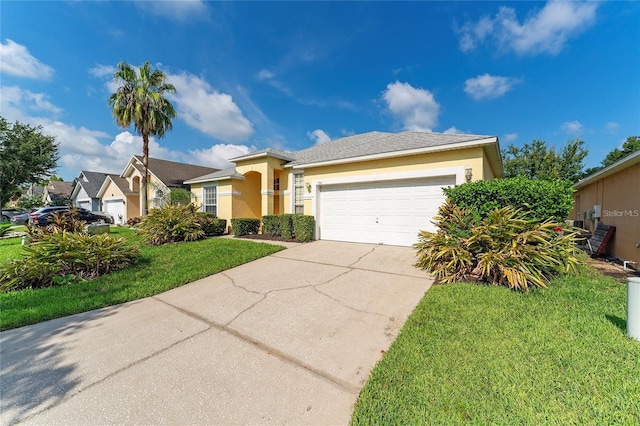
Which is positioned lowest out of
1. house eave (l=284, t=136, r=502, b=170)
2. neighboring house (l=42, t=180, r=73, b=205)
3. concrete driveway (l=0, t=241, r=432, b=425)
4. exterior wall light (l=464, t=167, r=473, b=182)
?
concrete driveway (l=0, t=241, r=432, b=425)

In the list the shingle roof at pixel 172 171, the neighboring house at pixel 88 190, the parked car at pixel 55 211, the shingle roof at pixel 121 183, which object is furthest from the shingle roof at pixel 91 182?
the shingle roof at pixel 172 171

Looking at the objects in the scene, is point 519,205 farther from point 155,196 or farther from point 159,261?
point 155,196

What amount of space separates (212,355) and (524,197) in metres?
6.80

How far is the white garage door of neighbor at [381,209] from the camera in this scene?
8.02 m

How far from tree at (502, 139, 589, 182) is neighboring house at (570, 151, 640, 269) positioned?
1450 cm

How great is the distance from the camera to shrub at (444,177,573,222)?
211 inches

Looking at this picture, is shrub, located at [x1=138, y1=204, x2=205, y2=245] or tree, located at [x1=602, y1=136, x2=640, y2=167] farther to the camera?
tree, located at [x1=602, y1=136, x2=640, y2=167]

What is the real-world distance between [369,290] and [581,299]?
11.2 ft

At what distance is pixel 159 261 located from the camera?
744cm

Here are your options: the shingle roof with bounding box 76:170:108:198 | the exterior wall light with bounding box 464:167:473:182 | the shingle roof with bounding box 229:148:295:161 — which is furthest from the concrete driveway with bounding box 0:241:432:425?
the shingle roof with bounding box 76:170:108:198

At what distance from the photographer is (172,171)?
20141 millimetres

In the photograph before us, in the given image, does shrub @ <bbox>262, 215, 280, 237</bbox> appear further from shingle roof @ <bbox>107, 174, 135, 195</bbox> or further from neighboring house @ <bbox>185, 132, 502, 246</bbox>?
shingle roof @ <bbox>107, 174, 135, 195</bbox>

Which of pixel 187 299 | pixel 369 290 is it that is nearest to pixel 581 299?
pixel 369 290

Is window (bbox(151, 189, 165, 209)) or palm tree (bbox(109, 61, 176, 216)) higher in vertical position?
palm tree (bbox(109, 61, 176, 216))
